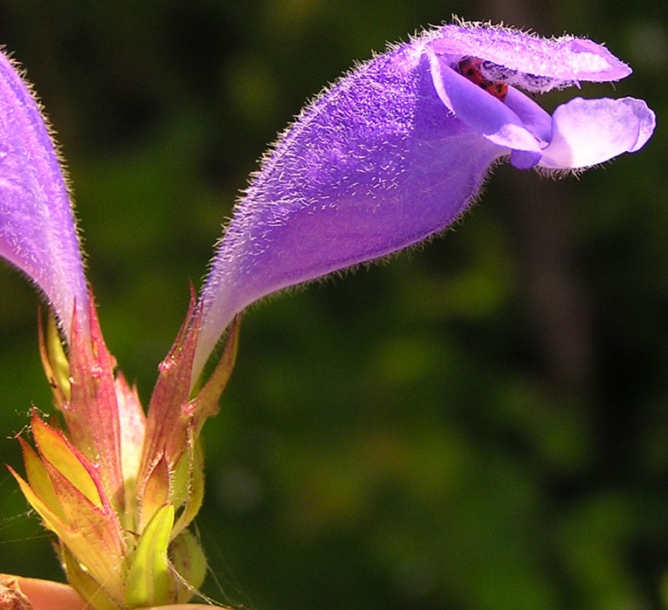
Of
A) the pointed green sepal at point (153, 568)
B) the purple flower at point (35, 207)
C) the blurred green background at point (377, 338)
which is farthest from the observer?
the blurred green background at point (377, 338)

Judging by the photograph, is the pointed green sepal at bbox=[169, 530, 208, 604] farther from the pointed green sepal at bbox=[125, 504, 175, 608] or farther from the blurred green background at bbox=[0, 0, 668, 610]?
the blurred green background at bbox=[0, 0, 668, 610]

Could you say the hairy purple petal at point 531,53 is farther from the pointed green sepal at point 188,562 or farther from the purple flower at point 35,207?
the pointed green sepal at point 188,562

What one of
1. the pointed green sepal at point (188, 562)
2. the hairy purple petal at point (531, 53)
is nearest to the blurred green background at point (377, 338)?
the pointed green sepal at point (188, 562)

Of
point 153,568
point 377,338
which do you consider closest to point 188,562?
point 153,568

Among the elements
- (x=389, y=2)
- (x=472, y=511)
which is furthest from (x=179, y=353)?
(x=389, y=2)

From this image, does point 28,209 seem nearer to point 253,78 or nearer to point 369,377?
point 369,377

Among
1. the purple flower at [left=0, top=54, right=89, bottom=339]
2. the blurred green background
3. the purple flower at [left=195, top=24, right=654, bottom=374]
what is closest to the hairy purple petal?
the purple flower at [left=195, top=24, right=654, bottom=374]
